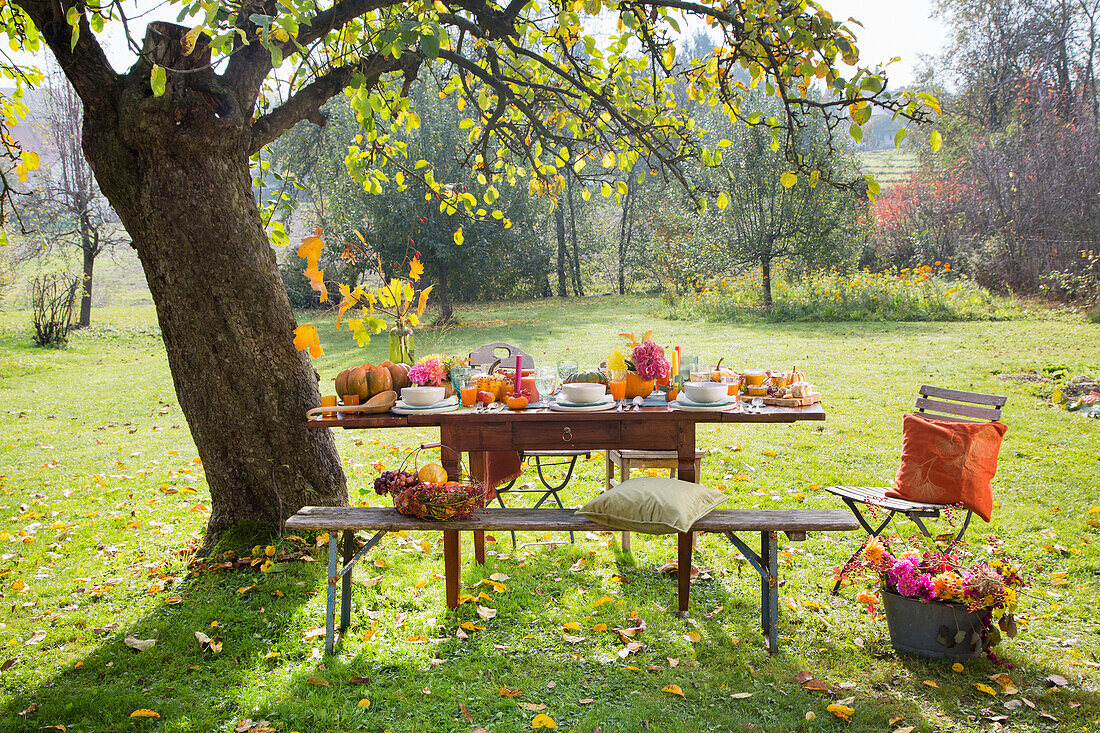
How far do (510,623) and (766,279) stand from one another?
1383 centimetres

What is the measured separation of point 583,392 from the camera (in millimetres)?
3479

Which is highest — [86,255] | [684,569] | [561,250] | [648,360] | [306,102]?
[561,250]

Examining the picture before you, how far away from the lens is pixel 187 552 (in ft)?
14.0

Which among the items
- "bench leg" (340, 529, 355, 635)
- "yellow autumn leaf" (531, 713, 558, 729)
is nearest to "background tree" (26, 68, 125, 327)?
"bench leg" (340, 529, 355, 635)

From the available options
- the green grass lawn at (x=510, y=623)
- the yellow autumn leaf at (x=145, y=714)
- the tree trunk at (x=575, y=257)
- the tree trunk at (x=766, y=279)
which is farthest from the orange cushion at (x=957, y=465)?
the tree trunk at (x=575, y=257)

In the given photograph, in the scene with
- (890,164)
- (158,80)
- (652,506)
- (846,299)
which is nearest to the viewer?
(158,80)

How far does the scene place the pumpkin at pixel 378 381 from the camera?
3.60m

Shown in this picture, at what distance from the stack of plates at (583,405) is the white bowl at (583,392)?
0.07ft

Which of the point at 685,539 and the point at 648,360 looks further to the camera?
the point at 648,360

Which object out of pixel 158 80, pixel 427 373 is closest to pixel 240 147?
pixel 158 80

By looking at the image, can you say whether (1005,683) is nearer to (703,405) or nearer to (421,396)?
(703,405)

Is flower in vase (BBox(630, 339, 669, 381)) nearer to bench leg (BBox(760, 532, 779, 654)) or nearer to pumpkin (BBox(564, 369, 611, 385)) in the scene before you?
pumpkin (BBox(564, 369, 611, 385))

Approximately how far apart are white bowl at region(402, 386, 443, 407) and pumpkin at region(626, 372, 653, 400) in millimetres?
977

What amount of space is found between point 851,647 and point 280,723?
2404 millimetres
